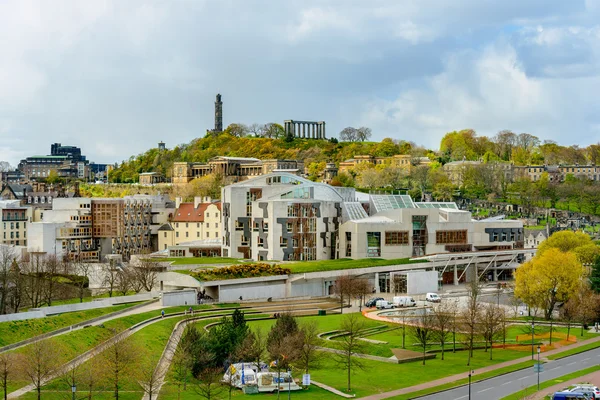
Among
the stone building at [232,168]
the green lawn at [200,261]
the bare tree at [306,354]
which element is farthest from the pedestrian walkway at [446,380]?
the stone building at [232,168]

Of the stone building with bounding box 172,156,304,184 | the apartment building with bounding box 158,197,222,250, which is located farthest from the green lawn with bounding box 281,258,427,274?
the stone building with bounding box 172,156,304,184

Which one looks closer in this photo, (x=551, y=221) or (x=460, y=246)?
(x=460, y=246)

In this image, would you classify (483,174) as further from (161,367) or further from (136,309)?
(161,367)

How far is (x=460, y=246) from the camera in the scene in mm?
91500

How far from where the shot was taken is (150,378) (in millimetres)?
37531

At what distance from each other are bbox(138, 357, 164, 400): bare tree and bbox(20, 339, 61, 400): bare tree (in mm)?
3934

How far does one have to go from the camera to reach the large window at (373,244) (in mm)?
87562

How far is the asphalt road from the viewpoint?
4169 centimetres

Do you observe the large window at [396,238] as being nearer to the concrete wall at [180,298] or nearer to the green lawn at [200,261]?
the green lawn at [200,261]

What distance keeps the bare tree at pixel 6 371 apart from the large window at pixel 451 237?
59.4 m

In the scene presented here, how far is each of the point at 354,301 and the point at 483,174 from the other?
89.2m

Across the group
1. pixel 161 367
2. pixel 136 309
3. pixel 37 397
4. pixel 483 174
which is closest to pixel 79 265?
pixel 136 309

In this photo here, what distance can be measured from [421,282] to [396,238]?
894 centimetres

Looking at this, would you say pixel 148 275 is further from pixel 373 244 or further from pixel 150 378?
pixel 150 378
